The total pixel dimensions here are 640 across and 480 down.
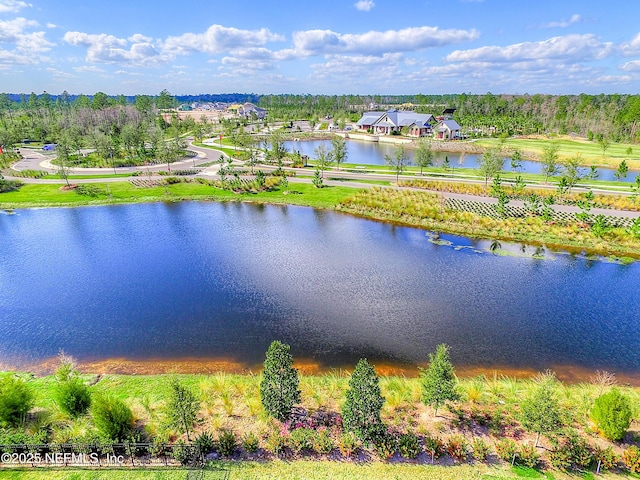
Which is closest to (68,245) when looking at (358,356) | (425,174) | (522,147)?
(358,356)

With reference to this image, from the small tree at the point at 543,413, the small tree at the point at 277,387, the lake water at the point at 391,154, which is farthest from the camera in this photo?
the lake water at the point at 391,154

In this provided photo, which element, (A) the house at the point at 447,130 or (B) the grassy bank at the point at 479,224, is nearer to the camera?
(B) the grassy bank at the point at 479,224

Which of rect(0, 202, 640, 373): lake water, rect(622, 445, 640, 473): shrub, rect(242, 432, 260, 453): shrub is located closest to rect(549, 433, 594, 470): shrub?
rect(622, 445, 640, 473): shrub

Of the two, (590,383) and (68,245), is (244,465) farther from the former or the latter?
(68,245)

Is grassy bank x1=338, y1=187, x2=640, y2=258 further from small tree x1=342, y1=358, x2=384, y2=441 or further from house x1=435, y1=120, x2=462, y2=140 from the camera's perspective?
house x1=435, y1=120, x2=462, y2=140

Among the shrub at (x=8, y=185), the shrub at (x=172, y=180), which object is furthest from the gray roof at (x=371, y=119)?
the shrub at (x=8, y=185)

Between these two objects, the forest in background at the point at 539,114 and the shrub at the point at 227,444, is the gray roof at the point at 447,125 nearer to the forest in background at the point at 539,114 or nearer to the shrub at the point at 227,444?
the forest in background at the point at 539,114
